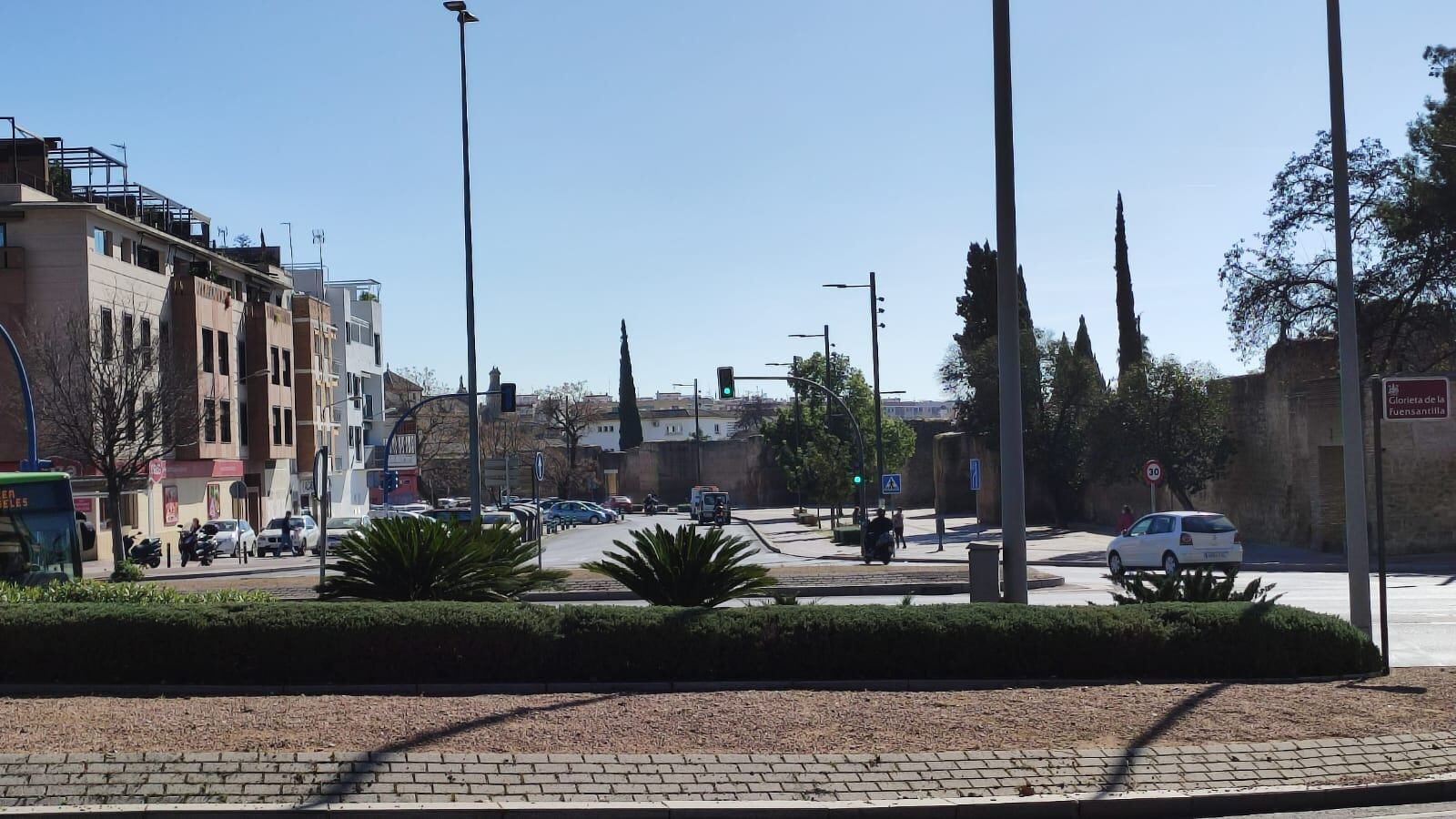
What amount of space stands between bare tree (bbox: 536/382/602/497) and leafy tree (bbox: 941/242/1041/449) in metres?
47.7

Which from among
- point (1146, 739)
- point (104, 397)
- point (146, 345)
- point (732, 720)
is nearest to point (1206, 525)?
point (1146, 739)

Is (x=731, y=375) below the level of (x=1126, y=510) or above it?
above

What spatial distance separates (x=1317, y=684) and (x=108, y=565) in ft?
141

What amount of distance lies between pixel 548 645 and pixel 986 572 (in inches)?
196

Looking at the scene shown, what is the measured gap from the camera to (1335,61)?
13.6 metres

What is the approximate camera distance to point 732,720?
9094 millimetres

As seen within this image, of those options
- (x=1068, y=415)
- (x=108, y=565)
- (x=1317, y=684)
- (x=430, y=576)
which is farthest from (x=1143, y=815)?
(x=1068, y=415)

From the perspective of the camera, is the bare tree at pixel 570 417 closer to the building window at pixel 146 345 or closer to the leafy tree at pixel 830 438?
the leafy tree at pixel 830 438

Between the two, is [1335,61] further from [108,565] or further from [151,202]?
[151,202]

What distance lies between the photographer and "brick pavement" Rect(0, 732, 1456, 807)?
24.4ft

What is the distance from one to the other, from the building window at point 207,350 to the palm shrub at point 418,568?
4699 centimetres

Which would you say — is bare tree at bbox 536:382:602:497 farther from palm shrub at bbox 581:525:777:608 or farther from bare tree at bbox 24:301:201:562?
palm shrub at bbox 581:525:777:608

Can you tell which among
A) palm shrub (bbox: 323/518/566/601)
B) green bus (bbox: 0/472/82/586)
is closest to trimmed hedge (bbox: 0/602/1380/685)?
palm shrub (bbox: 323/518/566/601)

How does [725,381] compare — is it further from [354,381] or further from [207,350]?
[354,381]
